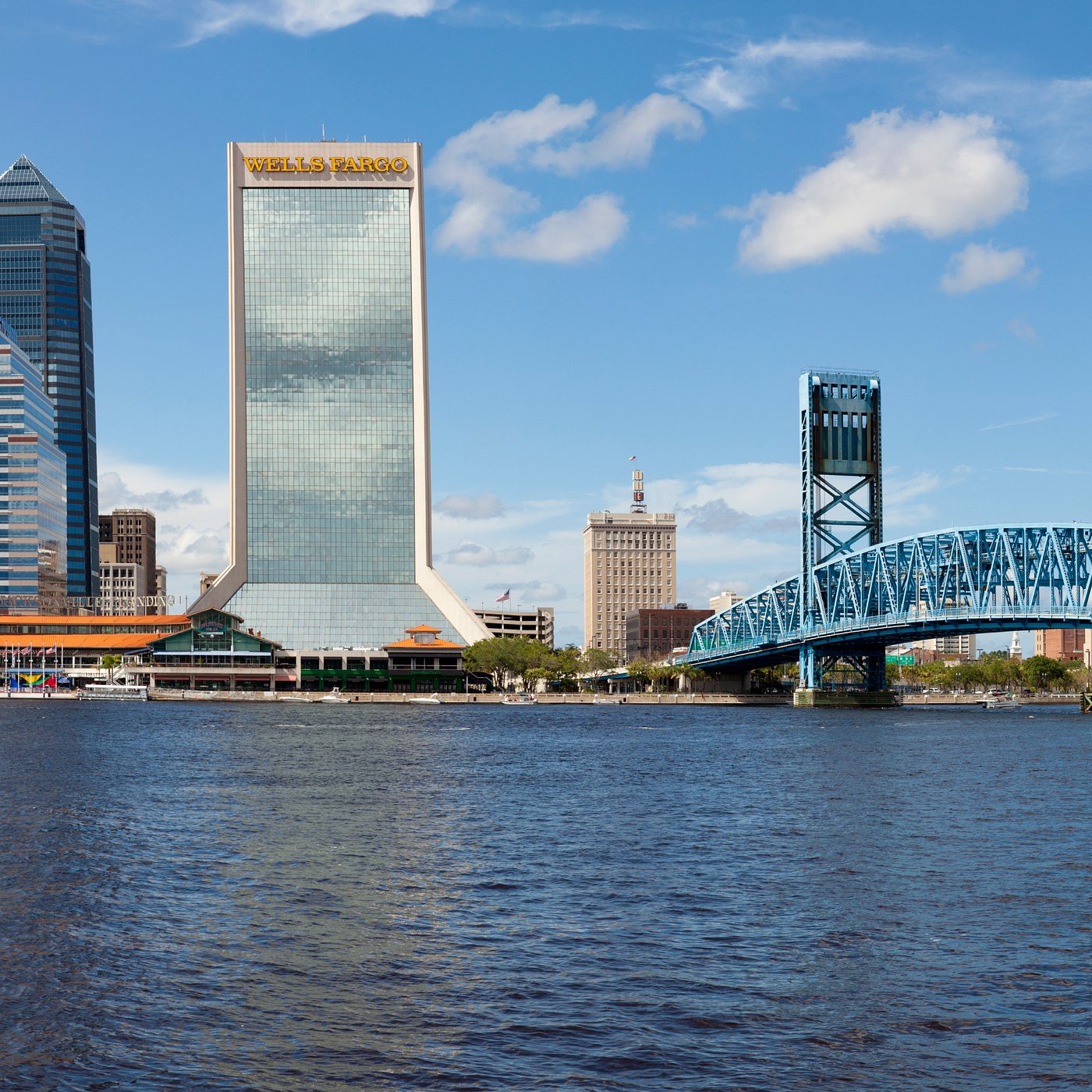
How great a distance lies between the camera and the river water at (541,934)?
25.0 metres

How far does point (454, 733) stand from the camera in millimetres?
130250

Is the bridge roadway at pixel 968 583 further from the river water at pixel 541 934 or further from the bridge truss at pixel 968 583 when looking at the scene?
the river water at pixel 541 934

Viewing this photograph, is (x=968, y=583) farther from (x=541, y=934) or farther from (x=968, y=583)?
(x=541, y=934)

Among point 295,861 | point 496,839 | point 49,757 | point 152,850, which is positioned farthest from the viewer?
point 49,757

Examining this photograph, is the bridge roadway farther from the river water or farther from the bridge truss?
the river water

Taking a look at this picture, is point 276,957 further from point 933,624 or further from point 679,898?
point 933,624

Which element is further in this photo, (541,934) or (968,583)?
(968,583)

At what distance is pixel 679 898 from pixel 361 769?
151 ft

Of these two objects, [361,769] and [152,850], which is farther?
[361,769]

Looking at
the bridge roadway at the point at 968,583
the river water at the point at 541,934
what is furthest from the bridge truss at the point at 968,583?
the river water at the point at 541,934

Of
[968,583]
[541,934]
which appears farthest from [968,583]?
[541,934]

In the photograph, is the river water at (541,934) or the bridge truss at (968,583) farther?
the bridge truss at (968,583)

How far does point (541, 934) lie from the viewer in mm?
34750

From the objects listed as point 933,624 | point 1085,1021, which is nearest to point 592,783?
point 1085,1021
